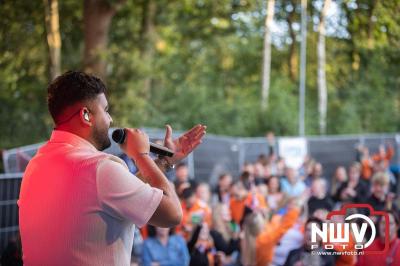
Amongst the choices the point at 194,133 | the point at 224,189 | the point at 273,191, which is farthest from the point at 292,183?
the point at 194,133

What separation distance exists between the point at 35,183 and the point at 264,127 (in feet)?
52.8

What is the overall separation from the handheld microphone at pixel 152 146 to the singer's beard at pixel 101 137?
3 centimetres

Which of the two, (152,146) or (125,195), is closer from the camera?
(125,195)

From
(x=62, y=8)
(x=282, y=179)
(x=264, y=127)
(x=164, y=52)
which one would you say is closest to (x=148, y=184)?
(x=282, y=179)

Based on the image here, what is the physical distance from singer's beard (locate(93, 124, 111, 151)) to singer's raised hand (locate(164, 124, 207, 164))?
0.34 metres

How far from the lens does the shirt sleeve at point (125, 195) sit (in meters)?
2.32

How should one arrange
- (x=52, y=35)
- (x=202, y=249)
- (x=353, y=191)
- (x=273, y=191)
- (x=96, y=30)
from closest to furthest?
1. (x=202, y=249)
2. (x=353, y=191)
3. (x=273, y=191)
4. (x=52, y=35)
5. (x=96, y=30)

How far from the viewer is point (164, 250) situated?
640 cm

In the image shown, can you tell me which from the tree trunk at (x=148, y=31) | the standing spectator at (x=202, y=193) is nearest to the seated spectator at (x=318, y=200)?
the standing spectator at (x=202, y=193)

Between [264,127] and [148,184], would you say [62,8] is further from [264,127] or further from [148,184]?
[148,184]

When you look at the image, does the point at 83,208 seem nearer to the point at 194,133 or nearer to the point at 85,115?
the point at 85,115

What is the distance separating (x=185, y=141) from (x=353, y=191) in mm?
6766

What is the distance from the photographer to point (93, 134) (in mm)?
2516

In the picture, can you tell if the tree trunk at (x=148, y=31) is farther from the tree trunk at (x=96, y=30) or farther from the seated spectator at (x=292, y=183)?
the seated spectator at (x=292, y=183)
